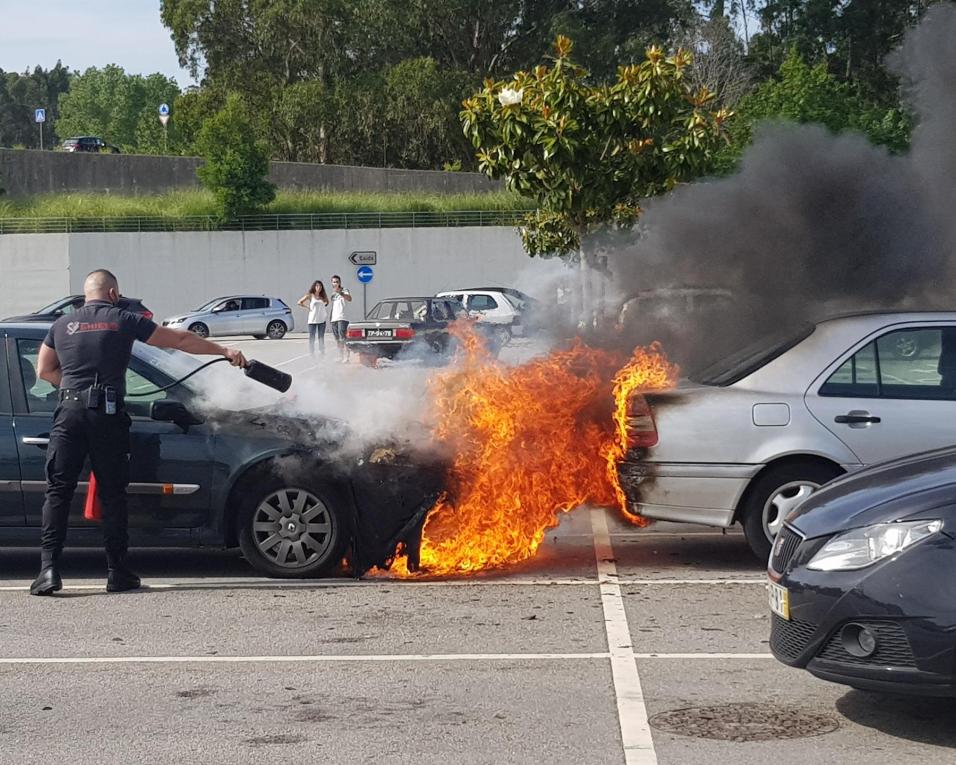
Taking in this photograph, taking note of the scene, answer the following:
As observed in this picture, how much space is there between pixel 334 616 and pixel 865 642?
3.17 m

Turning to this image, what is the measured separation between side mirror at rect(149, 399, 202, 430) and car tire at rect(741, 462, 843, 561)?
10.8 feet

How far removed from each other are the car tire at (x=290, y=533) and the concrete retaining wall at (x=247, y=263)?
42.8 metres

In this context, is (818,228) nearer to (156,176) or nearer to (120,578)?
(120,578)

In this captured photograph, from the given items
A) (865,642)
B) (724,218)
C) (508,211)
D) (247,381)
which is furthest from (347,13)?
(865,642)

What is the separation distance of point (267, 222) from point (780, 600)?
47725 mm

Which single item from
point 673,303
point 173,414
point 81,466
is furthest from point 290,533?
point 673,303

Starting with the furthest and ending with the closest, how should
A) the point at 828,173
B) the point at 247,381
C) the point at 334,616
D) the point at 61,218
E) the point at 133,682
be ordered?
the point at 61,218
the point at 828,173
the point at 247,381
the point at 334,616
the point at 133,682

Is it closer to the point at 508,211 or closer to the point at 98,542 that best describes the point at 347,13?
the point at 508,211

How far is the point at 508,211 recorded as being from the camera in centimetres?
5309

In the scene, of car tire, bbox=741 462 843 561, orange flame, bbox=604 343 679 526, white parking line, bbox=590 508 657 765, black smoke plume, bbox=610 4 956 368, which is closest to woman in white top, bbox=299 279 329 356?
black smoke plume, bbox=610 4 956 368

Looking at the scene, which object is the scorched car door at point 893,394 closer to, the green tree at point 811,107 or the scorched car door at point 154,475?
the scorched car door at point 154,475

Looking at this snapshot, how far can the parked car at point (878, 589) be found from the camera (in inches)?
189

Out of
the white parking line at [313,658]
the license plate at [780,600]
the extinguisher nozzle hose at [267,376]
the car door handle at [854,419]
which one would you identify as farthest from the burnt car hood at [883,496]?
the extinguisher nozzle hose at [267,376]

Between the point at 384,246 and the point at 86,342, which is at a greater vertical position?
the point at 384,246
